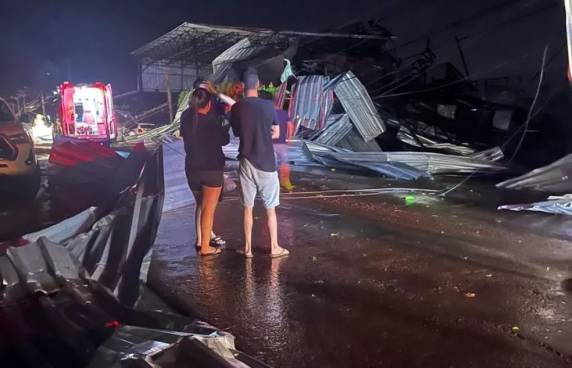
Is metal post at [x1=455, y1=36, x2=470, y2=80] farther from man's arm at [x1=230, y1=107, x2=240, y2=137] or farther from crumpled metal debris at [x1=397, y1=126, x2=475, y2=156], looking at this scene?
man's arm at [x1=230, y1=107, x2=240, y2=137]

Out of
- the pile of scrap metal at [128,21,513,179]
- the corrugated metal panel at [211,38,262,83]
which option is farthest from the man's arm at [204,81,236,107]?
the corrugated metal panel at [211,38,262,83]

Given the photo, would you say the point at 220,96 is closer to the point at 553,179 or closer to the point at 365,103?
the point at 553,179

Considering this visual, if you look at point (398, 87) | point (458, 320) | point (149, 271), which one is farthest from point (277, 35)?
point (458, 320)

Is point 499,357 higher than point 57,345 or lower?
lower

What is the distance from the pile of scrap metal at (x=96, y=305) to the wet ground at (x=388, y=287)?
0.47 meters

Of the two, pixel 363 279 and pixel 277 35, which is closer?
pixel 363 279

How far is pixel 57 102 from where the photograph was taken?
2183 cm


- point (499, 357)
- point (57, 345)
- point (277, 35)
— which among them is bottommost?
point (499, 357)

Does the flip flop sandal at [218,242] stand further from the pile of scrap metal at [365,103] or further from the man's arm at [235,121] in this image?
the pile of scrap metal at [365,103]

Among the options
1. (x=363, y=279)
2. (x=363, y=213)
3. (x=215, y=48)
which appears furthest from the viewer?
(x=215, y=48)

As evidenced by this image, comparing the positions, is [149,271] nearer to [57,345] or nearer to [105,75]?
[57,345]

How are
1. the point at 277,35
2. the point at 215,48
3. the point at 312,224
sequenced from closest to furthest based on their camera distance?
1. the point at 312,224
2. the point at 277,35
3. the point at 215,48

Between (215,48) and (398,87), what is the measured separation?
9.67m

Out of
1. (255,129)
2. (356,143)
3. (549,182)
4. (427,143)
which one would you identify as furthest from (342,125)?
(255,129)
